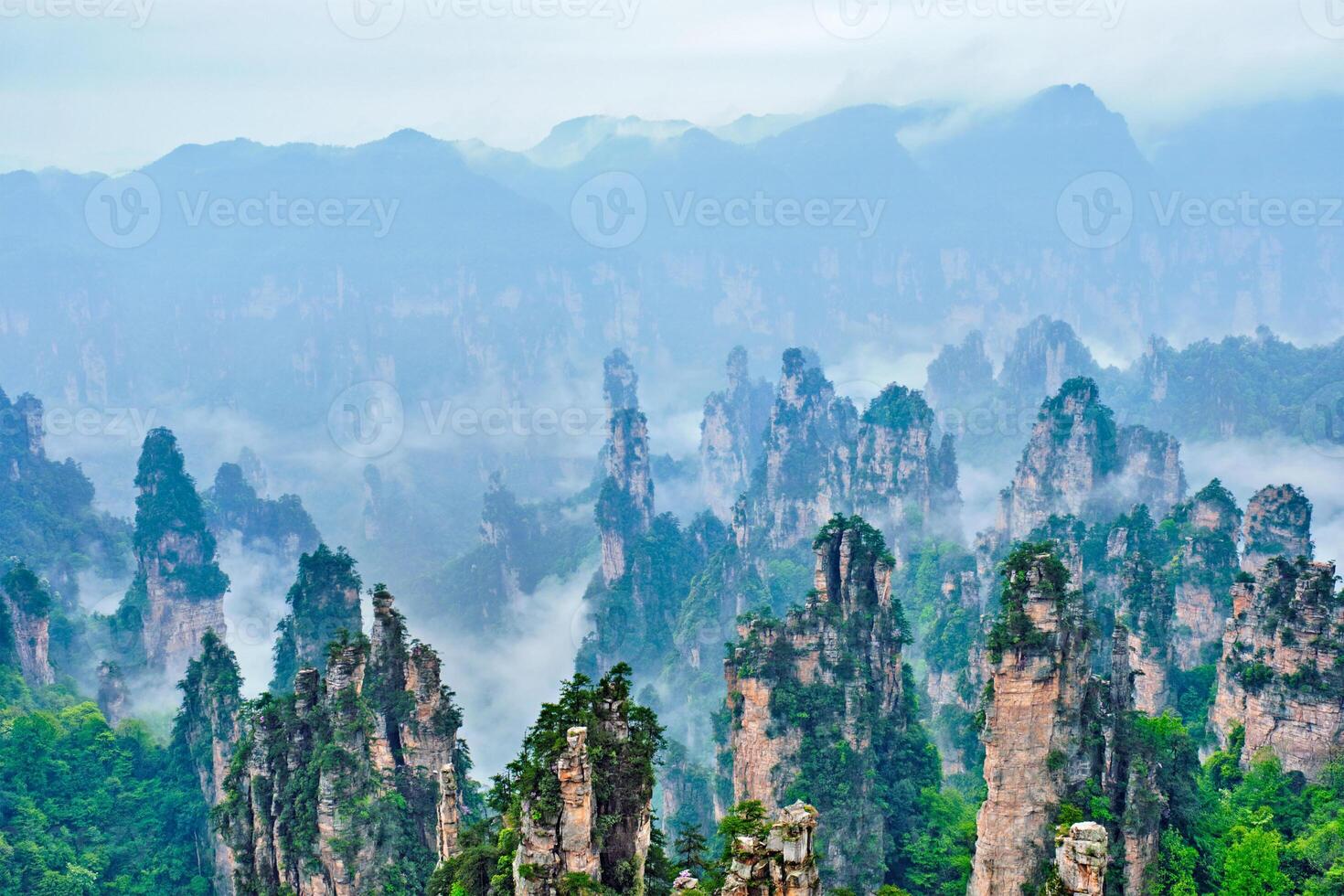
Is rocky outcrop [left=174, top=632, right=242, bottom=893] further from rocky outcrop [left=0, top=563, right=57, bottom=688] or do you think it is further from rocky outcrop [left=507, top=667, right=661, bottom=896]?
rocky outcrop [left=507, top=667, right=661, bottom=896]

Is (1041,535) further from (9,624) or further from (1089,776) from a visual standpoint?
(9,624)

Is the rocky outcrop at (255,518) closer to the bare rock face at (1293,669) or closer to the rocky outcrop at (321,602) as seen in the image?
the rocky outcrop at (321,602)

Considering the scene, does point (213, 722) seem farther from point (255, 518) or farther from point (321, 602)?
point (255, 518)

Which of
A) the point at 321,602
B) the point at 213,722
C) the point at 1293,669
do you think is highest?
the point at 321,602

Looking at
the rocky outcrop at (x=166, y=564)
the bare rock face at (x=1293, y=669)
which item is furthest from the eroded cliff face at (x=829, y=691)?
the rocky outcrop at (x=166, y=564)

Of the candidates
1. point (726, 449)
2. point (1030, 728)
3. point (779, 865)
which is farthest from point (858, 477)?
point (779, 865)

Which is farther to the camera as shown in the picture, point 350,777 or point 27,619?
point 27,619

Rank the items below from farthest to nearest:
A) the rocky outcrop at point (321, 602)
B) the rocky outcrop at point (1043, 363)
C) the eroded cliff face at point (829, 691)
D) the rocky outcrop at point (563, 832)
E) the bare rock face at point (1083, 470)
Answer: the rocky outcrop at point (1043, 363)
the bare rock face at point (1083, 470)
the rocky outcrop at point (321, 602)
the eroded cliff face at point (829, 691)
the rocky outcrop at point (563, 832)

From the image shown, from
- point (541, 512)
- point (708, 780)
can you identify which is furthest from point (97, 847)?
point (541, 512)
